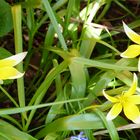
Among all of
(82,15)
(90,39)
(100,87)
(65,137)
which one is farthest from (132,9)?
(65,137)

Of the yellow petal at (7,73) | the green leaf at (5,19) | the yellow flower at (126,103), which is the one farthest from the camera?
the green leaf at (5,19)

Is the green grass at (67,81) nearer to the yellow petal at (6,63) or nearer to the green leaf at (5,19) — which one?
the green leaf at (5,19)

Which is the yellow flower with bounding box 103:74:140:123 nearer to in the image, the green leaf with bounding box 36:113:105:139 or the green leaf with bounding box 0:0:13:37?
the green leaf with bounding box 36:113:105:139

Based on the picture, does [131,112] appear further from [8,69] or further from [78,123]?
[8,69]

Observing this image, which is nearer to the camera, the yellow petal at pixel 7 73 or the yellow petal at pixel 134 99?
the yellow petal at pixel 7 73

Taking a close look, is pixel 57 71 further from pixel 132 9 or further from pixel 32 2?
pixel 132 9

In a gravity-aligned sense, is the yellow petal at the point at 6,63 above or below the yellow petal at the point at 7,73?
above

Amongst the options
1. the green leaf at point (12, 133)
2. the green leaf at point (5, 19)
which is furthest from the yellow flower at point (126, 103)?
the green leaf at point (5, 19)

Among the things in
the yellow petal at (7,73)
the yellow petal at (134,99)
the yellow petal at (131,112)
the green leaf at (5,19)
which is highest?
the green leaf at (5,19)
